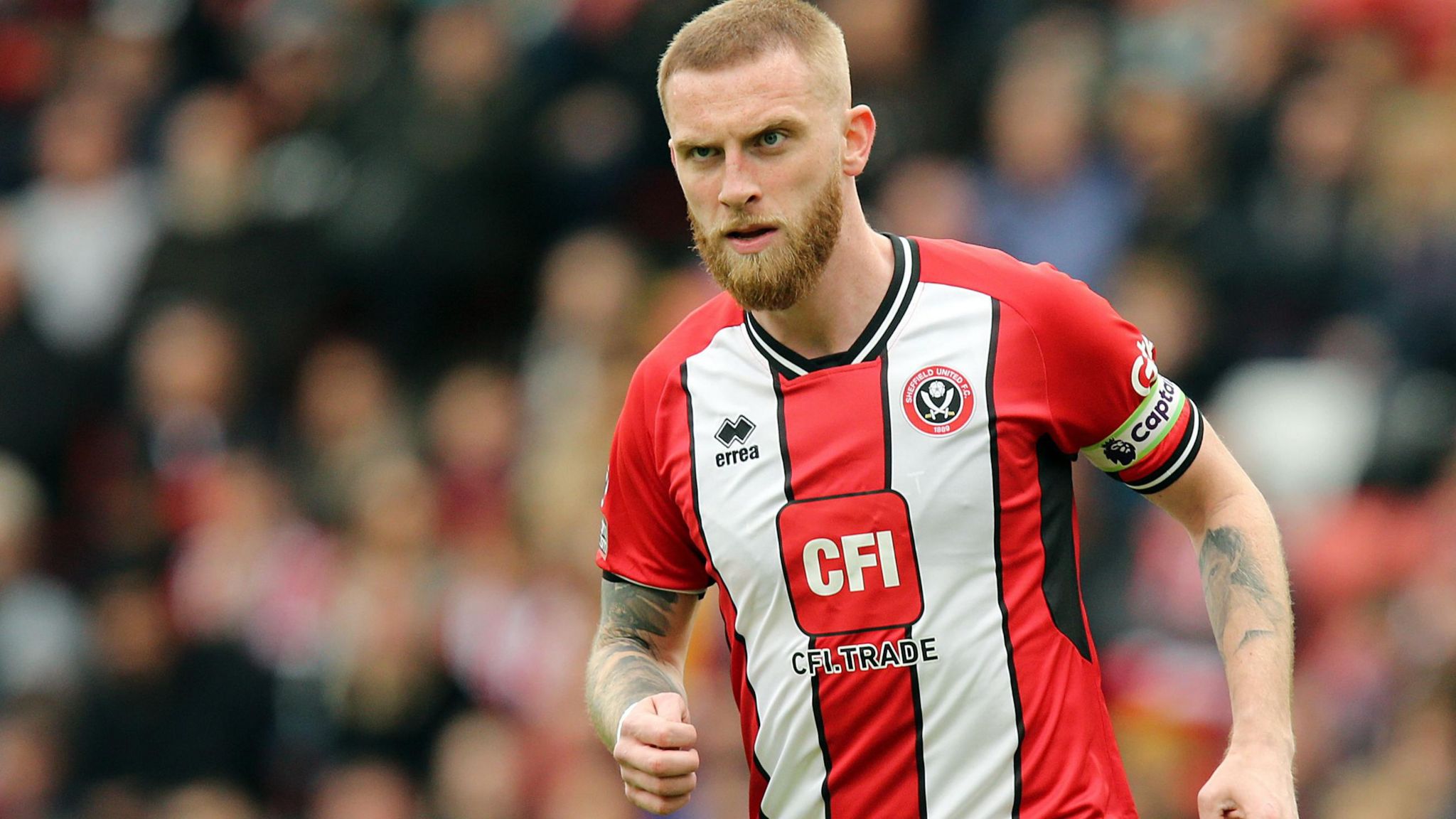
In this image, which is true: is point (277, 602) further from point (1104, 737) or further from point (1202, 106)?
point (1104, 737)

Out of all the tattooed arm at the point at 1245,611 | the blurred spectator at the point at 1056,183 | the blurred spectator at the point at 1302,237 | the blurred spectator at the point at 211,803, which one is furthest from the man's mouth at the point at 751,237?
the blurred spectator at the point at 211,803

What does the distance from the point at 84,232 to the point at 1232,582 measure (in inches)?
392

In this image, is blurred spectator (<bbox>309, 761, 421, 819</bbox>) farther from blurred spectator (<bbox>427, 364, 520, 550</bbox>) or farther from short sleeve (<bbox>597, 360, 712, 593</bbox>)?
short sleeve (<bbox>597, 360, 712, 593</bbox>)

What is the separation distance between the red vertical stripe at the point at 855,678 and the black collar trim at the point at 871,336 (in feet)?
0.09

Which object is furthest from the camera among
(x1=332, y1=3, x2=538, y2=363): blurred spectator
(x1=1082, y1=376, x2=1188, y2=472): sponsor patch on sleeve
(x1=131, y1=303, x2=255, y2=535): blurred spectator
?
(x1=332, y1=3, x2=538, y2=363): blurred spectator

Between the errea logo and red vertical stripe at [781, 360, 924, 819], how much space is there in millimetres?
84

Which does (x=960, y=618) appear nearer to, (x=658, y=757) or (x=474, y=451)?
(x=658, y=757)

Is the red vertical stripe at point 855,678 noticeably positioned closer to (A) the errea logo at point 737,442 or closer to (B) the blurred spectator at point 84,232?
Result: (A) the errea logo at point 737,442

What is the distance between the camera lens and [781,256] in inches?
173

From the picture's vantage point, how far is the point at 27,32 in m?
14.8

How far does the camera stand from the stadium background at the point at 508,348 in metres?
8.67

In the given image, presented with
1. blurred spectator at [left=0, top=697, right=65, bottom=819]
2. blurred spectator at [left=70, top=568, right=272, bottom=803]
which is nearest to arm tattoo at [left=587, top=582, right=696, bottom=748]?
blurred spectator at [left=70, top=568, right=272, bottom=803]

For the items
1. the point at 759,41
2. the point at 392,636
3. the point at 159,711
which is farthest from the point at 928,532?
the point at 159,711

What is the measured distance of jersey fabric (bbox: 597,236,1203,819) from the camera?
4344 millimetres
